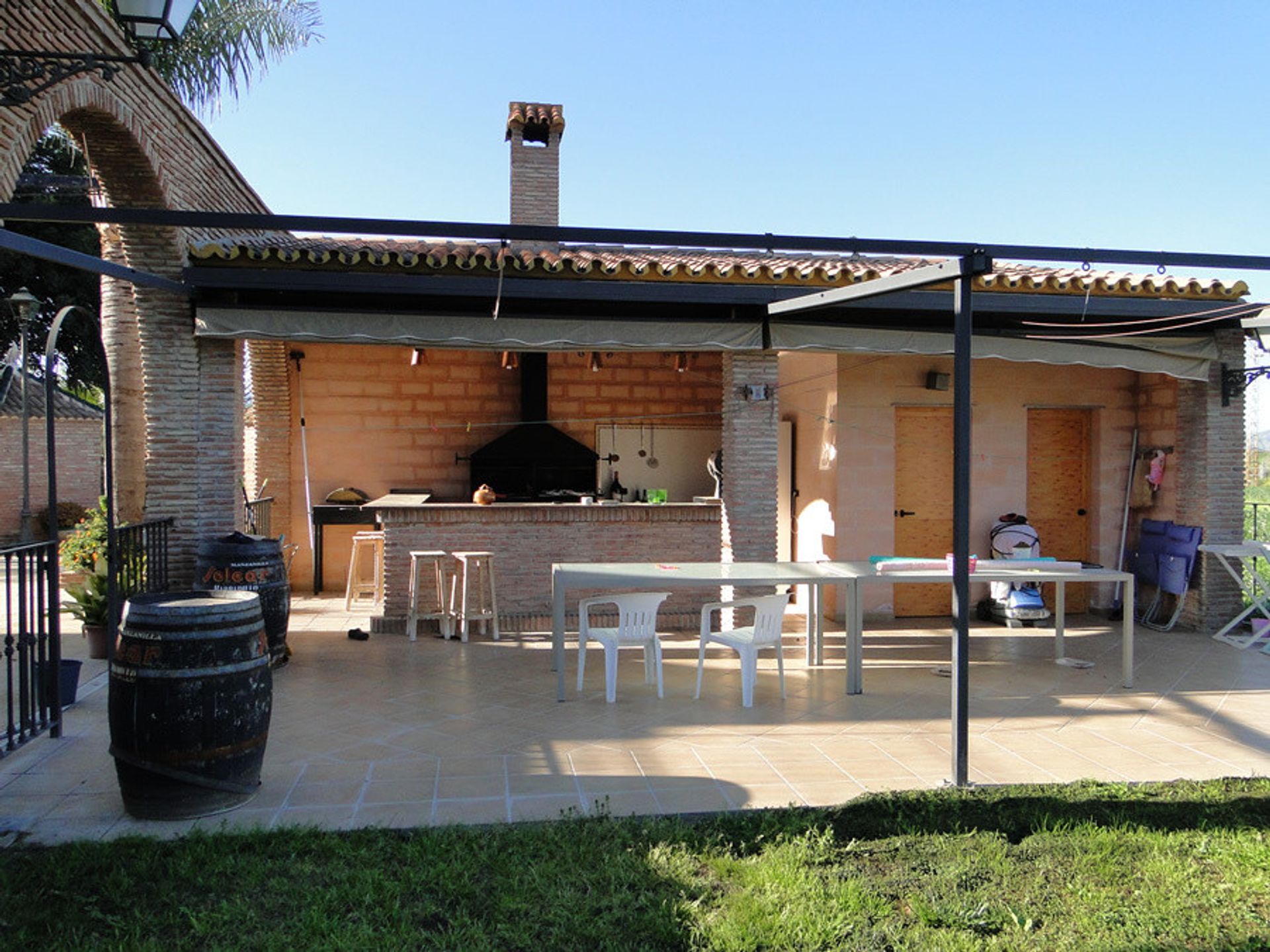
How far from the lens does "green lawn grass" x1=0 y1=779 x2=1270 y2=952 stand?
307cm

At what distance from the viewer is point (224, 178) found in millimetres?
8805

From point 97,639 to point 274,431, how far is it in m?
3.98

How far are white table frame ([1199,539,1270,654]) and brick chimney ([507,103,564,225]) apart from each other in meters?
7.81

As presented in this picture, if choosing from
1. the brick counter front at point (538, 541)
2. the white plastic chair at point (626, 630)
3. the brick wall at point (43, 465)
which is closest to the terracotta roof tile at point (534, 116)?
the brick counter front at point (538, 541)

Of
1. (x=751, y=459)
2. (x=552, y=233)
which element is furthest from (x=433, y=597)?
(x=552, y=233)

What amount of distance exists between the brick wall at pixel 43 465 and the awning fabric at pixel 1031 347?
635 inches

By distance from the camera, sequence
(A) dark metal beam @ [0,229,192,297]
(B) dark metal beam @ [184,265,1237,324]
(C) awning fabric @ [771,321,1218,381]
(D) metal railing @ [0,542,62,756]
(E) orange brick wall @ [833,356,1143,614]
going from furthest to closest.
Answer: (E) orange brick wall @ [833,356,1143,614], (C) awning fabric @ [771,321,1218,381], (B) dark metal beam @ [184,265,1237,324], (D) metal railing @ [0,542,62,756], (A) dark metal beam @ [0,229,192,297]

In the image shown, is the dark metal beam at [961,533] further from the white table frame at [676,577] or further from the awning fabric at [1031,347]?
the awning fabric at [1031,347]

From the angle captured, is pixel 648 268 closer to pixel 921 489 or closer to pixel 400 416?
pixel 921 489

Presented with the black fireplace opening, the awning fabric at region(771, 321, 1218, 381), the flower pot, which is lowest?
the flower pot

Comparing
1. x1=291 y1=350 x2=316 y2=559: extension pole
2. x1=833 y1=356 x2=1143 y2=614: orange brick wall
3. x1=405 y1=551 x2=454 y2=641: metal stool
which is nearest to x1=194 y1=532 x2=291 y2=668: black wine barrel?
x1=405 y1=551 x2=454 y2=641: metal stool

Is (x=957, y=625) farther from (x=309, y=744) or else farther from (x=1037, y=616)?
(x=1037, y=616)

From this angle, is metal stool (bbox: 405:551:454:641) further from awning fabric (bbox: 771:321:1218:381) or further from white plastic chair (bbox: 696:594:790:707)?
awning fabric (bbox: 771:321:1218:381)

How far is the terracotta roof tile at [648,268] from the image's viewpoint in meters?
7.28
